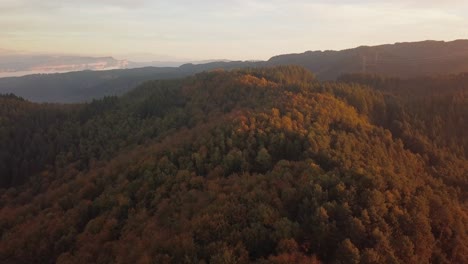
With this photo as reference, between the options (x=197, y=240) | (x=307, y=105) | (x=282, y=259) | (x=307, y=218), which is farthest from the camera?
(x=307, y=105)

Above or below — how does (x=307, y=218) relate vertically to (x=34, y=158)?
above

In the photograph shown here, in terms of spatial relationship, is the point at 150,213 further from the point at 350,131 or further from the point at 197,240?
the point at 350,131

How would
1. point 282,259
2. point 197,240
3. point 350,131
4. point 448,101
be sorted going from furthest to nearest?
1. point 448,101
2. point 350,131
3. point 197,240
4. point 282,259

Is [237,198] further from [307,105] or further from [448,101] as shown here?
[448,101]

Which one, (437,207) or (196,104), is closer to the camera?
(437,207)

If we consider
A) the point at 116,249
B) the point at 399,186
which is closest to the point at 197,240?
the point at 116,249

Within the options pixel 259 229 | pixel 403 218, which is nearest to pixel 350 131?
pixel 403 218

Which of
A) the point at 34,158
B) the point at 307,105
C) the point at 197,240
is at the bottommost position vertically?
the point at 34,158
